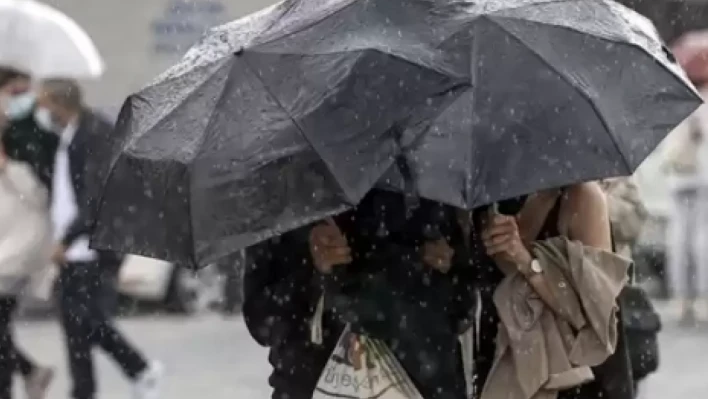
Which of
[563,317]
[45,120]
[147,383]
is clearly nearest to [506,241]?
[563,317]

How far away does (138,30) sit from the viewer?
15984mm

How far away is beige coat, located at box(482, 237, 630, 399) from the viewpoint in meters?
4.70

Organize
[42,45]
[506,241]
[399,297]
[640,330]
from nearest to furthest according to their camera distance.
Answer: [506,241] → [399,297] → [640,330] → [42,45]

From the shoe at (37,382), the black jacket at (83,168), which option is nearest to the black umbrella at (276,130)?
the black jacket at (83,168)

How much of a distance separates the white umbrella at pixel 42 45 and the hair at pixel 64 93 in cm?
15

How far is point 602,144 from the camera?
4.40m

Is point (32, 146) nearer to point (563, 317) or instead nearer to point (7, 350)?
point (7, 350)

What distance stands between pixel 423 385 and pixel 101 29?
11735 millimetres

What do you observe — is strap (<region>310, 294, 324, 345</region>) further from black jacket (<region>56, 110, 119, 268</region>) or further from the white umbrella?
the white umbrella

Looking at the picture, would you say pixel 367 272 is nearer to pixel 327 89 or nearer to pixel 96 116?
pixel 327 89

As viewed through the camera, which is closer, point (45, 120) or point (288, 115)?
point (288, 115)

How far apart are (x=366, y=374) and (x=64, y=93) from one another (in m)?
4.62

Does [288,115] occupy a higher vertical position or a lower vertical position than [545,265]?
higher

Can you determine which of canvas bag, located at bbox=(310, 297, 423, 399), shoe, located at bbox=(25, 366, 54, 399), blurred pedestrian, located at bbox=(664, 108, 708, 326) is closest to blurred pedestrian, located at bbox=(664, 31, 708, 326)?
blurred pedestrian, located at bbox=(664, 108, 708, 326)
